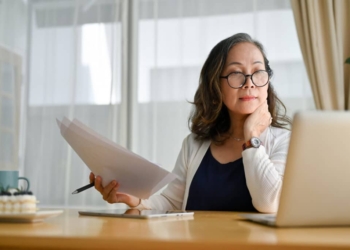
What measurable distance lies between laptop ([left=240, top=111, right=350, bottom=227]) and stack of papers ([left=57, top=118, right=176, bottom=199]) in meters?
0.58

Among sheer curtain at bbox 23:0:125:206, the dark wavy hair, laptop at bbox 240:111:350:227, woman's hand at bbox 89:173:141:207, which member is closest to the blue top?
the dark wavy hair

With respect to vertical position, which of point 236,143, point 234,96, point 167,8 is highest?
point 167,8

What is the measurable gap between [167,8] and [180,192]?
68.5 inches

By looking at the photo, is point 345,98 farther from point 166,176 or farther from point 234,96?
point 166,176

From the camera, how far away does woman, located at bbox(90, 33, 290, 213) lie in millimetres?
1661

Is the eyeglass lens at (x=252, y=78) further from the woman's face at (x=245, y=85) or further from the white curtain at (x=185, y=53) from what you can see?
the white curtain at (x=185, y=53)

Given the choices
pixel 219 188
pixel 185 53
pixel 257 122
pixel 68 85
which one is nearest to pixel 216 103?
pixel 257 122

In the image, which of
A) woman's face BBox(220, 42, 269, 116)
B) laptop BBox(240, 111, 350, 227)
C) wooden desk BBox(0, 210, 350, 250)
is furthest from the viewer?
woman's face BBox(220, 42, 269, 116)

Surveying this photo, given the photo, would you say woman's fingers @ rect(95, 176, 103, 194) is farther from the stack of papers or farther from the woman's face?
the woman's face

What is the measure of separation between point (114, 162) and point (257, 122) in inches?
23.1

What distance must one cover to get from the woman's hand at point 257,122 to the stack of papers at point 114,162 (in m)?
0.38

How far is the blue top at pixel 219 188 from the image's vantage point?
1.71 metres

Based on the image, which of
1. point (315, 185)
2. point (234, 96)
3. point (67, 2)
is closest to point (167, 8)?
point (67, 2)

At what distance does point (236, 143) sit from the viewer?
1.88 metres
